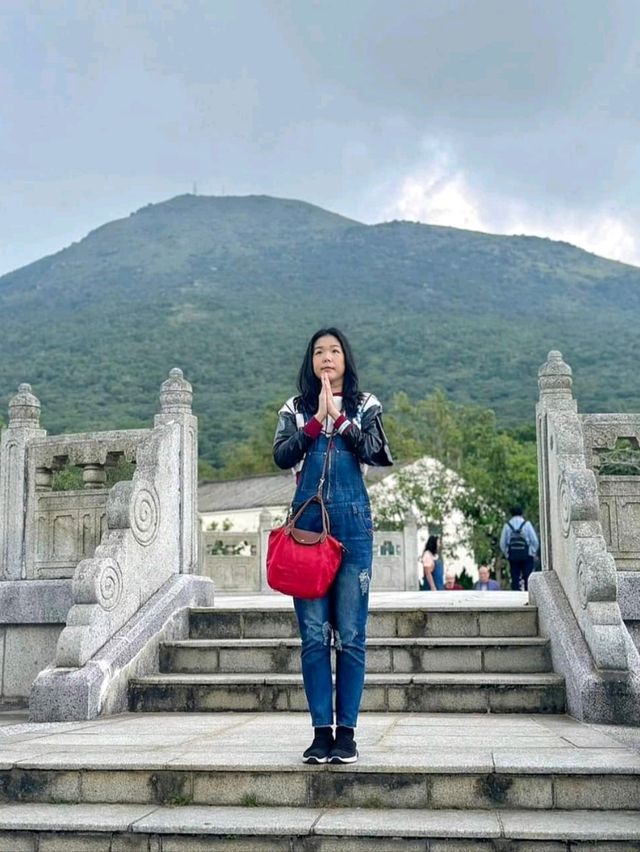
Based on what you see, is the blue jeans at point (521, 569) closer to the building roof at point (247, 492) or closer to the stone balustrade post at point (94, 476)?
the stone balustrade post at point (94, 476)

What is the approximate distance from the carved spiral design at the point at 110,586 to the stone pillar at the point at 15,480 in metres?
1.67

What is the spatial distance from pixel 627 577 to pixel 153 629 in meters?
3.38

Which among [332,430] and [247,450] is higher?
[247,450]

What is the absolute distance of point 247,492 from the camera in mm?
46062

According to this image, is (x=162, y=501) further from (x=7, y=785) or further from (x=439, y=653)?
(x=7, y=785)

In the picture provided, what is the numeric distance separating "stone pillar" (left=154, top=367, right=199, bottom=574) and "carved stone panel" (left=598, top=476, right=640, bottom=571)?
331cm

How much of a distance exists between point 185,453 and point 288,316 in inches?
3356

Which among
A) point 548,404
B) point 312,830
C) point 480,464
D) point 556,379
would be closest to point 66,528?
point 548,404

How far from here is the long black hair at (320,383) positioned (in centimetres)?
471

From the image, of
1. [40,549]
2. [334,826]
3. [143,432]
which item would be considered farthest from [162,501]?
[334,826]

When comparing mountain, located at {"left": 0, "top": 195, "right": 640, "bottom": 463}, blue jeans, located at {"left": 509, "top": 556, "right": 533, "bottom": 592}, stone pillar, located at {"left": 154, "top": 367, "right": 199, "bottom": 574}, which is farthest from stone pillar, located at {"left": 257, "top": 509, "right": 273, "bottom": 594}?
mountain, located at {"left": 0, "top": 195, "right": 640, "bottom": 463}

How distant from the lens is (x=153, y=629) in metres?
7.22

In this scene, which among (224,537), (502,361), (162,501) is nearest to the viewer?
(162,501)

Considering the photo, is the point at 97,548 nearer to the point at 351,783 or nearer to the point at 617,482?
the point at 351,783
